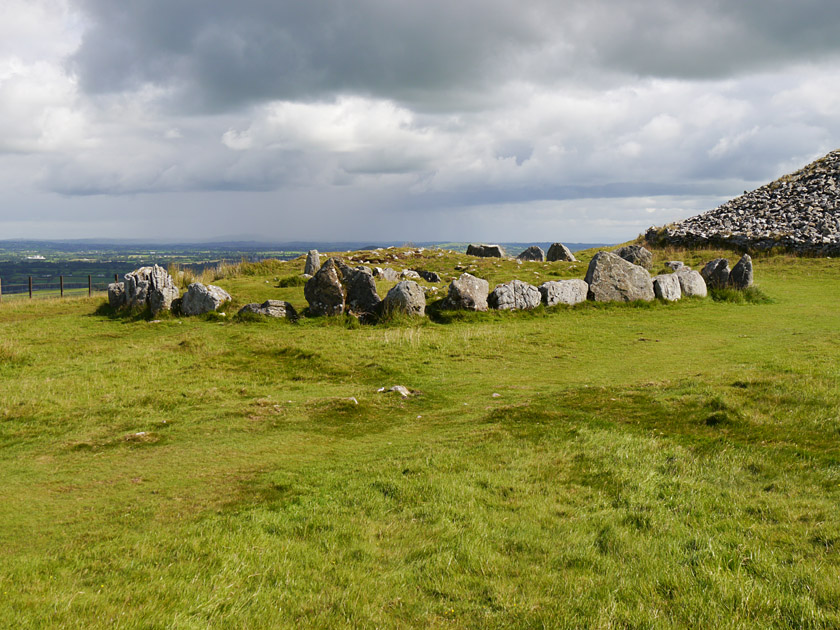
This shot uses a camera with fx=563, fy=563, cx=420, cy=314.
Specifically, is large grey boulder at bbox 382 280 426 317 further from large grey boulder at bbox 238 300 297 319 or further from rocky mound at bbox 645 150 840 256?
rocky mound at bbox 645 150 840 256

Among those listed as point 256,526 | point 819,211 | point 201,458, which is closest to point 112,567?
point 256,526

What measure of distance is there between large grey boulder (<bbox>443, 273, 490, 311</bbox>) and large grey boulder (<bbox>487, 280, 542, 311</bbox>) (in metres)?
0.56

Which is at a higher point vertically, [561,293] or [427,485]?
[561,293]

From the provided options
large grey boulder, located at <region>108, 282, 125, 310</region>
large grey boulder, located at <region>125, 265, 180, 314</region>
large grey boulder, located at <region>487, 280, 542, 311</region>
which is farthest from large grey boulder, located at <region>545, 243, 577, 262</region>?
large grey boulder, located at <region>108, 282, 125, 310</region>

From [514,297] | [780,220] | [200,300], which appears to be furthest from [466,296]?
[780,220]

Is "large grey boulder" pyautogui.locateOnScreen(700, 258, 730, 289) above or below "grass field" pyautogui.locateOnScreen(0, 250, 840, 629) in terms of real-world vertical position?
above

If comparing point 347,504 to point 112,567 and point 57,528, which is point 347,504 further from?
point 57,528

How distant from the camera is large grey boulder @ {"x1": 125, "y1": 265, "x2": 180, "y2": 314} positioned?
2770 cm

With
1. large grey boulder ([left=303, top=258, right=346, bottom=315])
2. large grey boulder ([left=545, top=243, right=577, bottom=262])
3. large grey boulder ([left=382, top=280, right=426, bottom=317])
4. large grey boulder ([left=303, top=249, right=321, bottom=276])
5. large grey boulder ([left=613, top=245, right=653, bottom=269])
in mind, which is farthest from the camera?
large grey boulder ([left=545, top=243, right=577, bottom=262])

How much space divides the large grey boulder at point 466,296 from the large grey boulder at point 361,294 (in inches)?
128

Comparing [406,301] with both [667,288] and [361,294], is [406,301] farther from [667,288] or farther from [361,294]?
[667,288]

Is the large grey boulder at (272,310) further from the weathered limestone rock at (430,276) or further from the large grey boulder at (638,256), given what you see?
the large grey boulder at (638,256)

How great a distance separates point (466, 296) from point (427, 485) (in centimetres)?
1693

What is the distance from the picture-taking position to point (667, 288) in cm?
2762
